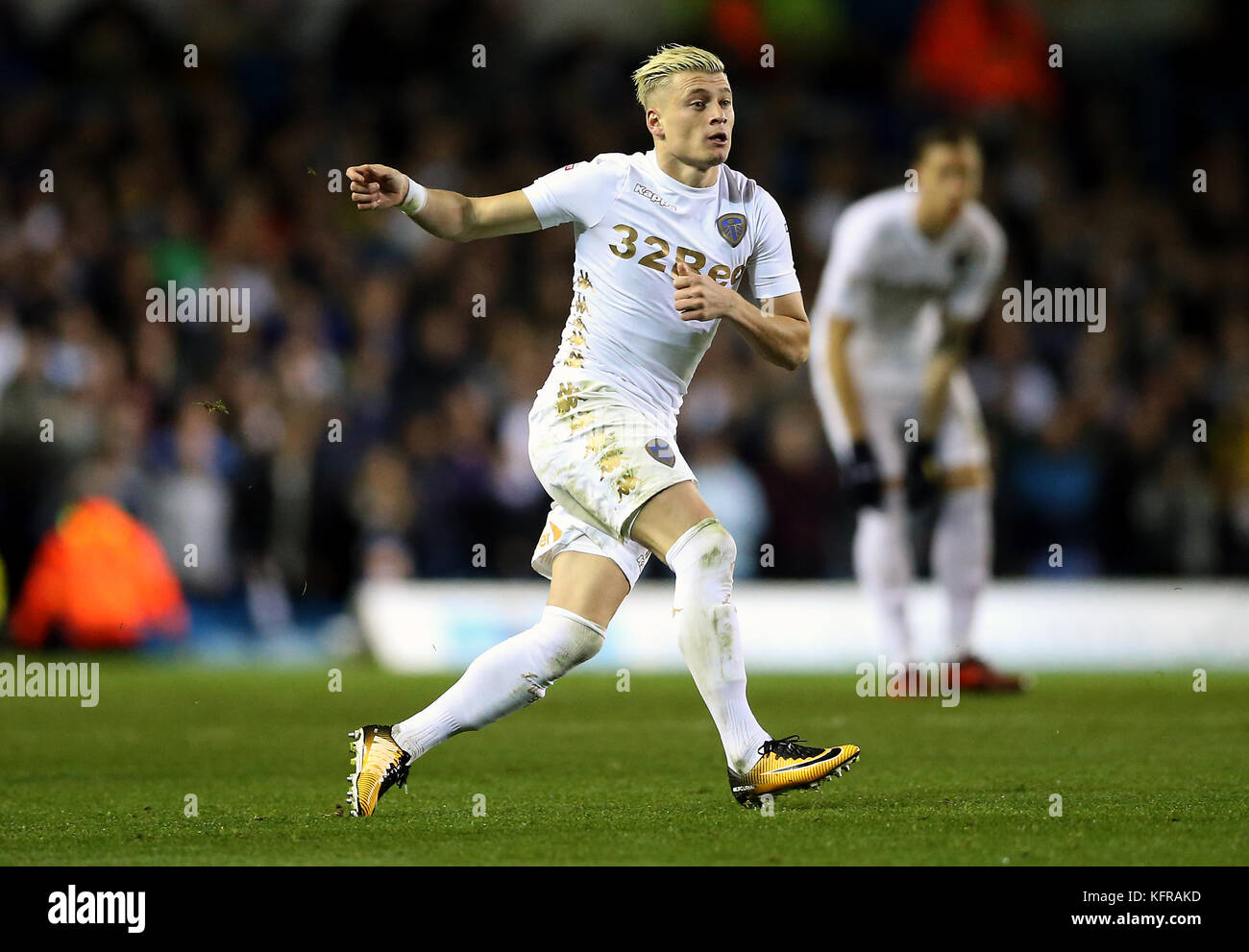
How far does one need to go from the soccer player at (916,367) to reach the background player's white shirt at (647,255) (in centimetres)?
394

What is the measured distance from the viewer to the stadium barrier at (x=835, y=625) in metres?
12.8

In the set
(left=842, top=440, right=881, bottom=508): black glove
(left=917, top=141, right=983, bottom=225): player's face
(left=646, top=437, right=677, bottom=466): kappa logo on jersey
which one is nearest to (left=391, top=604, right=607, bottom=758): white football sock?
(left=646, top=437, right=677, bottom=466): kappa logo on jersey

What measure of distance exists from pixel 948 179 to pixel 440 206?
5.03 metres

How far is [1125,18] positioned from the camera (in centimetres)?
1958

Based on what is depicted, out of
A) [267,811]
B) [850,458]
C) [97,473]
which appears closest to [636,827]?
[267,811]

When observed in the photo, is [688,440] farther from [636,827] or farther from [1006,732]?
[636,827]

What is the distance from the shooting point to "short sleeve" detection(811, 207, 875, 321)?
9961 mm

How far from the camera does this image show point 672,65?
5715 millimetres

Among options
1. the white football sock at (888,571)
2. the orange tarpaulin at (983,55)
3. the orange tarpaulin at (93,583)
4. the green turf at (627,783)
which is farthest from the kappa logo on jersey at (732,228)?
the orange tarpaulin at (983,55)

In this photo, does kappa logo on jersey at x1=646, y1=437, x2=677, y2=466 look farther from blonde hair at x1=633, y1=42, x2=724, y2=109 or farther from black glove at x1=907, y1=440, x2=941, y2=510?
black glove at x1=907, y1=440, x2=941, y2=510

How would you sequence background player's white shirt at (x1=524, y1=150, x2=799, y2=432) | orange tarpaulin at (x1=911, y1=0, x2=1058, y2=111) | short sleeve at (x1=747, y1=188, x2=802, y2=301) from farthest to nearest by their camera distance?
orange tarpaulin at (x1=911, y1=0, x2=1058, y2=111), short sleeve at (x1=747, y1=188, x2=802, y2=301), background player's white shirt at (x1=524, y1=150, x2=799, y2=432)

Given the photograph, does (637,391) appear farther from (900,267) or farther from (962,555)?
(962,555)

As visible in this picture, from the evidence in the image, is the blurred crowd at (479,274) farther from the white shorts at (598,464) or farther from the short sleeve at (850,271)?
the white shorts at (598,464)

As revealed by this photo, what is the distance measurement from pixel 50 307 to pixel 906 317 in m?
6.95
